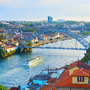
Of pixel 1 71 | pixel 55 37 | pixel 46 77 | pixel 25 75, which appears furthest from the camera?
pixel 55 37

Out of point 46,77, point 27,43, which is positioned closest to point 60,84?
point 46,77

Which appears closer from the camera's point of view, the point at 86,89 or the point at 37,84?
the point at 86,89

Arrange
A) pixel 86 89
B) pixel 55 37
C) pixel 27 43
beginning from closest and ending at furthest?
pixel 86 89
pixel 27 43
pixel 55 37

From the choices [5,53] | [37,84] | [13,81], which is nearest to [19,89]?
[37,84]

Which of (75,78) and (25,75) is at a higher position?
(75,78)

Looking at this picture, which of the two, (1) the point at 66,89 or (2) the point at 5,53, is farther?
(2) the point at 5,53

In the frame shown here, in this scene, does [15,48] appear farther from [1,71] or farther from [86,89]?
[86,89]

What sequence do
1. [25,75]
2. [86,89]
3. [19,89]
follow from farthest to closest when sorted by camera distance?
[25,75] < [19,89] < [86,89]

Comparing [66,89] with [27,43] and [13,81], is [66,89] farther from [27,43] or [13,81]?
[27,43]

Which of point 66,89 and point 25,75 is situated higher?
point 66,89
